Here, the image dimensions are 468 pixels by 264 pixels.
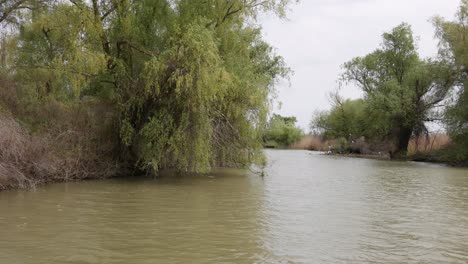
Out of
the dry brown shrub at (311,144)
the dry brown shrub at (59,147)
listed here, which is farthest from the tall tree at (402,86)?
the dry brown shrub at (59,147)

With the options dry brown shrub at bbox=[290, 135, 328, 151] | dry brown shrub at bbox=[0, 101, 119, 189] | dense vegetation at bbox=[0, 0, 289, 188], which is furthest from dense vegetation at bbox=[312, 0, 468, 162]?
dry brown shrub at bbox=[0, 101, 119, 189]

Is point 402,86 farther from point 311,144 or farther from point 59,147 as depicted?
point 59,147

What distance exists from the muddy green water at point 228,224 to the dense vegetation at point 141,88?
1.80m

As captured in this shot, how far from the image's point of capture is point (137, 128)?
57.0 ft

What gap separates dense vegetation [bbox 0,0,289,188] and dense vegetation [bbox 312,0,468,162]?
65.9ft

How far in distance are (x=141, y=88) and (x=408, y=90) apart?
2858 cm

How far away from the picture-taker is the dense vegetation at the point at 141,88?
52.4 feet

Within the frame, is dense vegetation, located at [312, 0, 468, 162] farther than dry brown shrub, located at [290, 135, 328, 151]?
No

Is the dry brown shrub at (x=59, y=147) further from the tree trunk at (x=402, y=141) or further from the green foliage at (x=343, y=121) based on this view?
the green foliage at (x=343, y=121)

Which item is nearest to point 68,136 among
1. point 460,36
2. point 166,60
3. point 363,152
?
point 166,60

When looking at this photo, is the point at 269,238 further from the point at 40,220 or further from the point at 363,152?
the point at 363,152

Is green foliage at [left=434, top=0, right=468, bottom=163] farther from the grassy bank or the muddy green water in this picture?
the muddy green water

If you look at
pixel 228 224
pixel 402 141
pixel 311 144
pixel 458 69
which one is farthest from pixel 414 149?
pixel 228 224

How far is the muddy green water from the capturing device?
6.89m
